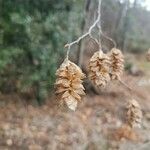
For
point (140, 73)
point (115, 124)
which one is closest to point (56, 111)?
point (115, 124)

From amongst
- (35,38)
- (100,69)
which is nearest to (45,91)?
(35,38)

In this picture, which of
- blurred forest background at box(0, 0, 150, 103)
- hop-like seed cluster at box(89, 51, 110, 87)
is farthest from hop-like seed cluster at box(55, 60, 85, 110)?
blurred forest background at box(0, 0, 150, 103)

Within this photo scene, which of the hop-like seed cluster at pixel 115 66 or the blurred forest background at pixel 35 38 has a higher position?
the hop-like seed cluster at pixel 115 66

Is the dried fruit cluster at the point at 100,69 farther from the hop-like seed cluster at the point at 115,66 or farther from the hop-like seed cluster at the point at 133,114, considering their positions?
the hop-like seed cluster at the point at 133,114

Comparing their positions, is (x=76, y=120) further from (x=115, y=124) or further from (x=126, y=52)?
(x=126, y=52)

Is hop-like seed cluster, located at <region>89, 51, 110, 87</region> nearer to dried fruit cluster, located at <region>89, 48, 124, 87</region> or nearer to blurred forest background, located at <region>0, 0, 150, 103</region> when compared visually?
dried fruit cluster, located at <region>89, 48, 124, 87</region>

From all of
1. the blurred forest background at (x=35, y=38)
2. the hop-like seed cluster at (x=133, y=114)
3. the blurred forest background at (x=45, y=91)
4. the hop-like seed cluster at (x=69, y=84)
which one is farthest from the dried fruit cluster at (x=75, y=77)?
the blurred forest background at (x=35, y=38)

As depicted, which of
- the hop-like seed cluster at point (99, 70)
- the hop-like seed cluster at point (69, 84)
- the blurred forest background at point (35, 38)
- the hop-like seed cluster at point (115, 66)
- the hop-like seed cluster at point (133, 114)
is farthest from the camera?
the blurred forest background at point (35, 38)

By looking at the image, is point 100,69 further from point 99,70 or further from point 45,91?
point 45,91
